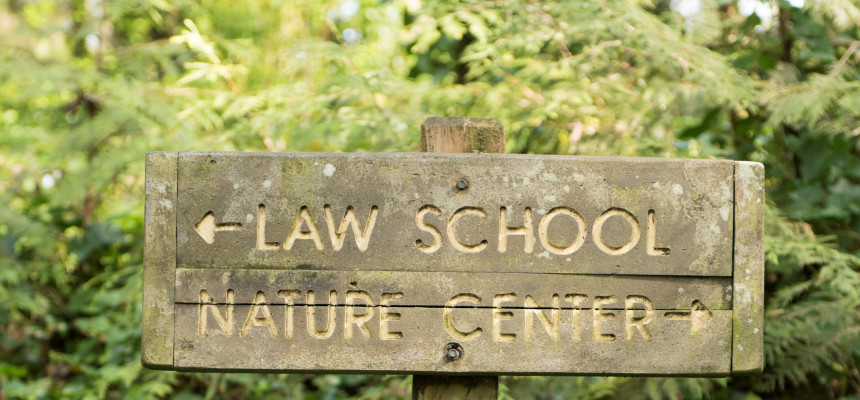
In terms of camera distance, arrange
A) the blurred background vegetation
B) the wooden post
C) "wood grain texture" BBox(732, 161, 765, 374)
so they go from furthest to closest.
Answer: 1. the blurred background vegetation
2. the wooden post
3. "wood grain texture" BBox(732, 161, 765, 374)

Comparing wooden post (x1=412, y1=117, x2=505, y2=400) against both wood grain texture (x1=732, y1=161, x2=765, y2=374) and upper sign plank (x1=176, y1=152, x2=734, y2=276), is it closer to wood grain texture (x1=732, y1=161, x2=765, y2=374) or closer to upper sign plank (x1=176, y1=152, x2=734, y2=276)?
upper sign plank (x1=176, y1=152, x2=734, y2=276)

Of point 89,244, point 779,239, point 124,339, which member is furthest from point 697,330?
point 89,244

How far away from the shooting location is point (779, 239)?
231 cm

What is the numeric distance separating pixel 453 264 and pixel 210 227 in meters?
0.58

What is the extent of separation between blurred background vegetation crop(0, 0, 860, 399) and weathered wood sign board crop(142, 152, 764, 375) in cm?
85

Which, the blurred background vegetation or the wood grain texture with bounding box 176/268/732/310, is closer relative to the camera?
the wood grain texture with bounding box 176/268/732/310

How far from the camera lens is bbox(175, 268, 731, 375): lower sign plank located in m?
1.53

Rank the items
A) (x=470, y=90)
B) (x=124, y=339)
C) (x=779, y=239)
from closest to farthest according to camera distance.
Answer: (x=779, y=239)
(x=470, y=90)
(x=124, y=339)

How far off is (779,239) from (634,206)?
3.61 ft

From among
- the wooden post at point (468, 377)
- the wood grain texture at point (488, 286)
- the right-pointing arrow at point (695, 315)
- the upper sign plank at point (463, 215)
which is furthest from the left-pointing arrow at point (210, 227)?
the right-pointing arrow at point (695, 315)

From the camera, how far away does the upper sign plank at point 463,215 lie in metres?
1.52

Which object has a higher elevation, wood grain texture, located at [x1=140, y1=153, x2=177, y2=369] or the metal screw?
wood grain texture, located at [x1=140, y1=153, x2=177, y2=369]

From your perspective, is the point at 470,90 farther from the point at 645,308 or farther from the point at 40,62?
the point at 40,62

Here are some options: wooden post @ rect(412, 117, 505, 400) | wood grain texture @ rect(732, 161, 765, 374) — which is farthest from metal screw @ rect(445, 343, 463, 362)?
wood grain texture @ rect(732, 161, 765, 374)
